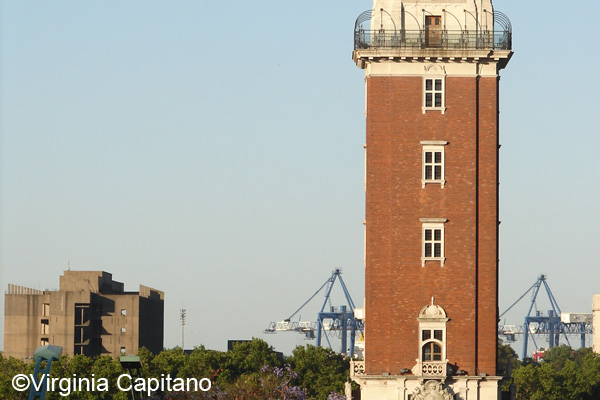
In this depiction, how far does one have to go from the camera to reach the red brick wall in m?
84.3

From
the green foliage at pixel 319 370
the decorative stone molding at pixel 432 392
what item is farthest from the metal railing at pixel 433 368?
the green foliage at pixel 319 370

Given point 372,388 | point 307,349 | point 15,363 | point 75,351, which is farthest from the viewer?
point 75,351

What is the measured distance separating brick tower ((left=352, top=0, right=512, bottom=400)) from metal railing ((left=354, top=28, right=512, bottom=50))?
0.06 metres

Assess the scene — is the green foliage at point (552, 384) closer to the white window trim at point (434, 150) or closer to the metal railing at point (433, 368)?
the metal railing at point (433, 368)

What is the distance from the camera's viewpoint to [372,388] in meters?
83.8

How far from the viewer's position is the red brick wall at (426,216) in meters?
84.3

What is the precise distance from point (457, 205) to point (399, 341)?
8622 millimetres

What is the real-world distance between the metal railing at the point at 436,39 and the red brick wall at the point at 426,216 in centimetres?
203

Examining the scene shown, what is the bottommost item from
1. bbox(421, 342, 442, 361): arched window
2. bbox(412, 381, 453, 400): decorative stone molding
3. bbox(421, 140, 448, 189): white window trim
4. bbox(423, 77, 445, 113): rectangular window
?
bbox(412, 381, 453, 400): decorative stone molding

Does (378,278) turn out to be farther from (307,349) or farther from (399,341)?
(307,349)

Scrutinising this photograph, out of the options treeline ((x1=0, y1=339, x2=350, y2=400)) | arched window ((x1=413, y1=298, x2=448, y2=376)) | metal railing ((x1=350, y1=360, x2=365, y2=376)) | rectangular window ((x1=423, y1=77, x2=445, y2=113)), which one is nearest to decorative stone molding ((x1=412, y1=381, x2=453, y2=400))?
arched window ((x1=413, y1=298, x2=448, y2=376))

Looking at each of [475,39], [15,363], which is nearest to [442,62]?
[475,39]

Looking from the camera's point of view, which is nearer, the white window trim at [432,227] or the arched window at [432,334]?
the arched window at [432,334]

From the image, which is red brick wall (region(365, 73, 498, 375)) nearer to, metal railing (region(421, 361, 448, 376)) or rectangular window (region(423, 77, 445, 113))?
rectangular window (region(423, 77, 445, 113))
